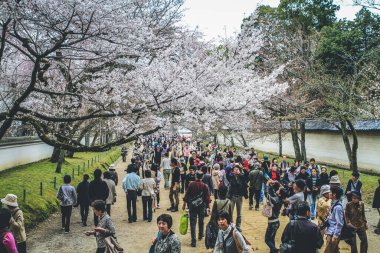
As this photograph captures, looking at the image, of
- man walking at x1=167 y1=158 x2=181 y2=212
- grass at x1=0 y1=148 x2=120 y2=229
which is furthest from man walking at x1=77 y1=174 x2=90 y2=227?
man walking at x1=167 y1=158 x2=181 y2=212

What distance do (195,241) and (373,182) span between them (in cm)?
1226

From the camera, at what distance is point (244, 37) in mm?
10836

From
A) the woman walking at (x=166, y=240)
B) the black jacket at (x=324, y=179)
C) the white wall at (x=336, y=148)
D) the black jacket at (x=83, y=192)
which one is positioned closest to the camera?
the woman walking at (x=166, y=240)

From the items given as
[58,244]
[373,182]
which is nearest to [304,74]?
[373,182]

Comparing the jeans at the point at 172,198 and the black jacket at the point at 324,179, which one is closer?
the black jacket at the point at 324,179

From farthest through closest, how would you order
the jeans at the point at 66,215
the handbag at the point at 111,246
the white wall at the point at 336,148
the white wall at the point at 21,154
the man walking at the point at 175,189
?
the white wall at the point at 336,148 → the white wall at the point at 21,154 → the man walking at the point at 175,189 → the jeans at the point at 66,215 → the handbag at the point at 111,246

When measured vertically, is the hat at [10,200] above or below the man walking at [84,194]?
above

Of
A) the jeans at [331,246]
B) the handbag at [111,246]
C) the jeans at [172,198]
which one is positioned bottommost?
the jeans at [172,198]

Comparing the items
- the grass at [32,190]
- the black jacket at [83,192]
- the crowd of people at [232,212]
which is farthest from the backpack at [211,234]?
the grass at [32,190]

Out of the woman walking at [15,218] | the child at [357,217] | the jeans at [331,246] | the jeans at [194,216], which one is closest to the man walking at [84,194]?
the jeans at [194,216]

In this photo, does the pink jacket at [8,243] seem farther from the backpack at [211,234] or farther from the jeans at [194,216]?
the jeans at [194,216]

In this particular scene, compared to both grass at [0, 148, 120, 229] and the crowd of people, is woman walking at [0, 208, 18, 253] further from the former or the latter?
grass at [0, 148, 120, 229]

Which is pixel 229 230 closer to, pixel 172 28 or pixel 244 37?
pixel 244 37

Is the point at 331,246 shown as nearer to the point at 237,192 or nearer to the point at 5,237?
the point at 237,192
